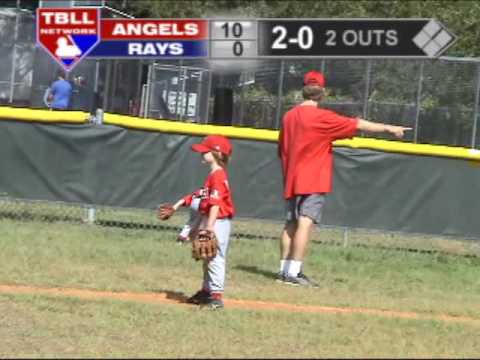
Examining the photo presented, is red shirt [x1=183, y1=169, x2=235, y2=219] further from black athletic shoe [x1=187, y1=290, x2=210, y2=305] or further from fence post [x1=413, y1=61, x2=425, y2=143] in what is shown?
fence post [x1=413, y1=61, x2=425, y2=143]

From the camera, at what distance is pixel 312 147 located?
946 cm

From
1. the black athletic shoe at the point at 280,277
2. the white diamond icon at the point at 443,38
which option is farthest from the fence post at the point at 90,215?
the white diamond icon at the point at 443,38

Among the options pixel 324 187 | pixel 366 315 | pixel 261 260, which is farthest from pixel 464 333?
pixel 261 260

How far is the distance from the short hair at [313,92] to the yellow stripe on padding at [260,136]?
2.82 m

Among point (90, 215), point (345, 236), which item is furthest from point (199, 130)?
point (345, 236)

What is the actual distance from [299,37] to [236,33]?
935 mm

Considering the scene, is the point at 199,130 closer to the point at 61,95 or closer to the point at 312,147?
the point at 312,147

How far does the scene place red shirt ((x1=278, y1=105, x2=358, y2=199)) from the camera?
30.9 feet

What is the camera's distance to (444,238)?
41.1 ft

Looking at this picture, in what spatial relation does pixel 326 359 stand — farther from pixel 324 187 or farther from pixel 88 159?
pixel 88 159

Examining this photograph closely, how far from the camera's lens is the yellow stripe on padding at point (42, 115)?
12.6 meters

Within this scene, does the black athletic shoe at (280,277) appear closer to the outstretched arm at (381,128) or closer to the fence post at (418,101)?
the outstretched arm at (381,128)

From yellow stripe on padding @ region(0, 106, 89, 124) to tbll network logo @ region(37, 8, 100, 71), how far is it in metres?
1.73

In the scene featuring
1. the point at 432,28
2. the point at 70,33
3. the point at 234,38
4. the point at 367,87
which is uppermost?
the point at 432,28
